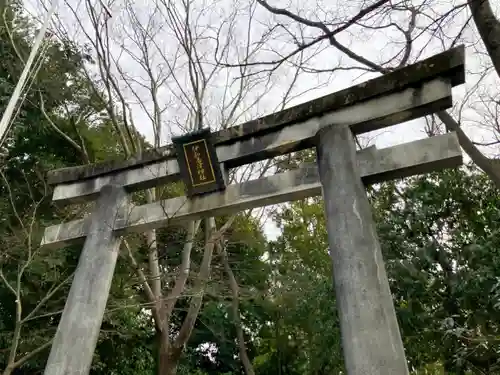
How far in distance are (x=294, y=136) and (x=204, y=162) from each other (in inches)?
39.4

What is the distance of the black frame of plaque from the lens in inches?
181

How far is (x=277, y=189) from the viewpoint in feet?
14.1

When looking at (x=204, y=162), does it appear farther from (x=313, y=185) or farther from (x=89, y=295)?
(x=89, y=295)

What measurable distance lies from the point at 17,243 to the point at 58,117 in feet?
13.5

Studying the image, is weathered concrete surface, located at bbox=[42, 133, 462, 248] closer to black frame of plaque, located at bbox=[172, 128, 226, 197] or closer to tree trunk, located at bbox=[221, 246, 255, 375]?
black frame of plaque, located at bbox=[172, 128, 226, 197]

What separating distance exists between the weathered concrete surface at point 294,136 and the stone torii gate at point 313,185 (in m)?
0.01

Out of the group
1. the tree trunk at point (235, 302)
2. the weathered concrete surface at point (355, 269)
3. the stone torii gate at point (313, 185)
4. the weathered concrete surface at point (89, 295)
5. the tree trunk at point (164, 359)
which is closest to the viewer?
the weathered concrete surface at point (355, 269)

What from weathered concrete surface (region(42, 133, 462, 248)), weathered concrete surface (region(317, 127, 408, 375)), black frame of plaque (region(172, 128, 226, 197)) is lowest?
weathered concrete surface (region(317, 127, 408, 375))

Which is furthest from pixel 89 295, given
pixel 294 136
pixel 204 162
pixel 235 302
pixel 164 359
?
pixel 235 302

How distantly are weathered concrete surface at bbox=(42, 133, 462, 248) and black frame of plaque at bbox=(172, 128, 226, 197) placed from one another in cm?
10

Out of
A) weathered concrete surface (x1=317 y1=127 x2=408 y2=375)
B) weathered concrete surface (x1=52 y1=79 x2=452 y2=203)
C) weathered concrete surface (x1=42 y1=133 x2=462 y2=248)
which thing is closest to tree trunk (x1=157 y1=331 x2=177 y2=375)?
weathered concrete surface (x1=42 y1=133 x2=462 y2=248)

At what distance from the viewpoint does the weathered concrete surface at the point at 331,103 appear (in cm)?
388

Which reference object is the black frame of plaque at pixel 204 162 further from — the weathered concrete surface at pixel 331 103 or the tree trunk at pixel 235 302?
the tree trunk at pixel 235 302

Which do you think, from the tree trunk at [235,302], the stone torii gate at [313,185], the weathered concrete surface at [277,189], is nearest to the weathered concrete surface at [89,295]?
the stone torii gate at [313,185]
